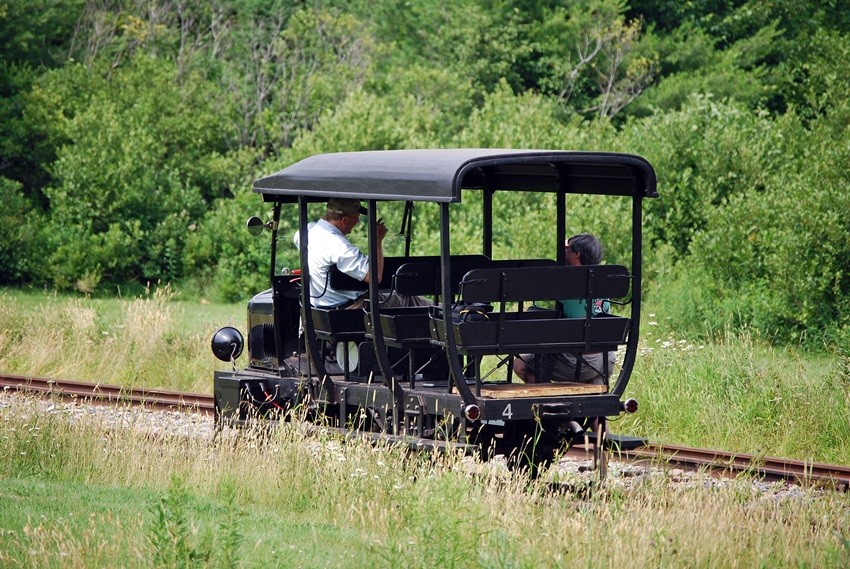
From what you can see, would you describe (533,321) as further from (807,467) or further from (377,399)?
(807,467)

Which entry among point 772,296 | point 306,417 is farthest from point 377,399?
point 772,296

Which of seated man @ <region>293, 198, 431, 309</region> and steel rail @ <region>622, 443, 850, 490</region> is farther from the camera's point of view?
seated man @ <region>293, 198, 431, 309</region>

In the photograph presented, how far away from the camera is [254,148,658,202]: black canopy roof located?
9.13 m

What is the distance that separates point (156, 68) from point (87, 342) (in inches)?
694

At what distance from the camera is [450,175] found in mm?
8938

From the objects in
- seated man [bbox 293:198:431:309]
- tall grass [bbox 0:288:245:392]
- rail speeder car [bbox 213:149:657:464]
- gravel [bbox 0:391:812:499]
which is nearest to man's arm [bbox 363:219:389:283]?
seated man [bbox 293:198:431:309]

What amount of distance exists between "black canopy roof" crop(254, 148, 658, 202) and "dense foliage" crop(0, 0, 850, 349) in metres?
7.09

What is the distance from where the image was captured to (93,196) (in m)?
28.2

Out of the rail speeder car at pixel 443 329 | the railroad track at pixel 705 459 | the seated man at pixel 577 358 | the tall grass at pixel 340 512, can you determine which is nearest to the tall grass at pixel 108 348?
the railroad track at pixel 705 459

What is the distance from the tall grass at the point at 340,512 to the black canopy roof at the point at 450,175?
5.85 feet

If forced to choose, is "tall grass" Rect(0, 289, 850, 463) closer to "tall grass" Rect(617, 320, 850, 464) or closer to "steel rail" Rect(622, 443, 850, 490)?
"tall grass" Rect(617, 320, 850, 464)

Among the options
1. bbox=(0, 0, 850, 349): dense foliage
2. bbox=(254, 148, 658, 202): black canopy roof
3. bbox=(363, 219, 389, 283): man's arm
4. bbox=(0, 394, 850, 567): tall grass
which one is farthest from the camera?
bbox=(0, 0, 850, 349): dense foliage

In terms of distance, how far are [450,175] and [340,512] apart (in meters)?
2.28

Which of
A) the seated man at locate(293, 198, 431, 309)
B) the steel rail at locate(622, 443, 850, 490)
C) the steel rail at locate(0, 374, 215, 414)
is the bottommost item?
the steel rail at locate(622, 443, 850, 490)
